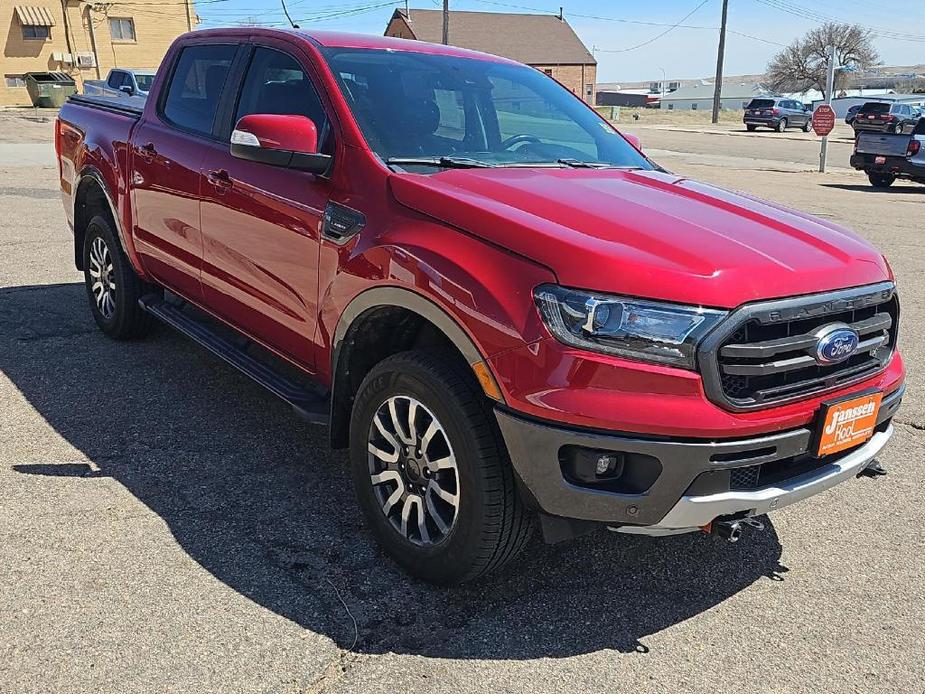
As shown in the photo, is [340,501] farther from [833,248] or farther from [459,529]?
[833,248]

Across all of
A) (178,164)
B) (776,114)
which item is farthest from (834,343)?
(776,114)

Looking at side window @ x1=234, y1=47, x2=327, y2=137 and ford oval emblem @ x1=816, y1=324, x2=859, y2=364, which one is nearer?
ford oval emblem @ x1=816, y1=324, x2=859, y2=364

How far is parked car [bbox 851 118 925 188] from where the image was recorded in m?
16.5

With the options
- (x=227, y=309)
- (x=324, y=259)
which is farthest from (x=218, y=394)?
(x=324, y=259)

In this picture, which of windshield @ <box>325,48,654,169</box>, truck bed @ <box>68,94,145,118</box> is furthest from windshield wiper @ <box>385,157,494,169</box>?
truck bed @ <box>68,94,145,118</box>

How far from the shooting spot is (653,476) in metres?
2.47

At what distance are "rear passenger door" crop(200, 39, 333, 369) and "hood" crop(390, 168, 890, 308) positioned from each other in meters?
0.57

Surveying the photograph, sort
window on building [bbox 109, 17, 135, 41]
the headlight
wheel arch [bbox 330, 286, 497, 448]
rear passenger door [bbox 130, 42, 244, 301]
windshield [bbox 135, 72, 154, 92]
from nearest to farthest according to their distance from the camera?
1. the headlight
2. wheel arch [bbox 330, 286, 497, 448]
3. rear passenger door [bbox 130, 42, 244, 301]
4. windshield [bbox 135, 72, 154, 92]
5. window on building [bbox 109, 17, 135, 41]

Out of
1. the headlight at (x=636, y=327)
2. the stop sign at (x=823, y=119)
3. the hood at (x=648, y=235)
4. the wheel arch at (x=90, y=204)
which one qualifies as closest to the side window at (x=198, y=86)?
the wheel arch at (x=90, y=204)

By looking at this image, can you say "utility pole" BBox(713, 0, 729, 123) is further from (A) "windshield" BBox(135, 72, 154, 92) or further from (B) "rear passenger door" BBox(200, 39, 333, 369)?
(B) "rear passenger door" BBox(200, 39, 333, 369)

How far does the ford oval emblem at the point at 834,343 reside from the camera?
103 inches

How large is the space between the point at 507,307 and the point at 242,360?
1.92 m

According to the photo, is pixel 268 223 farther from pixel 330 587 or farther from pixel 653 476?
pixel 653 476

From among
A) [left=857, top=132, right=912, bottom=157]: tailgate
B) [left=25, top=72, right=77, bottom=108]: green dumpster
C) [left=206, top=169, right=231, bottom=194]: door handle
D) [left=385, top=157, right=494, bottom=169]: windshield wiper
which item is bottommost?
[left=857, top=132, right=912, bottom=157]: tailgate
